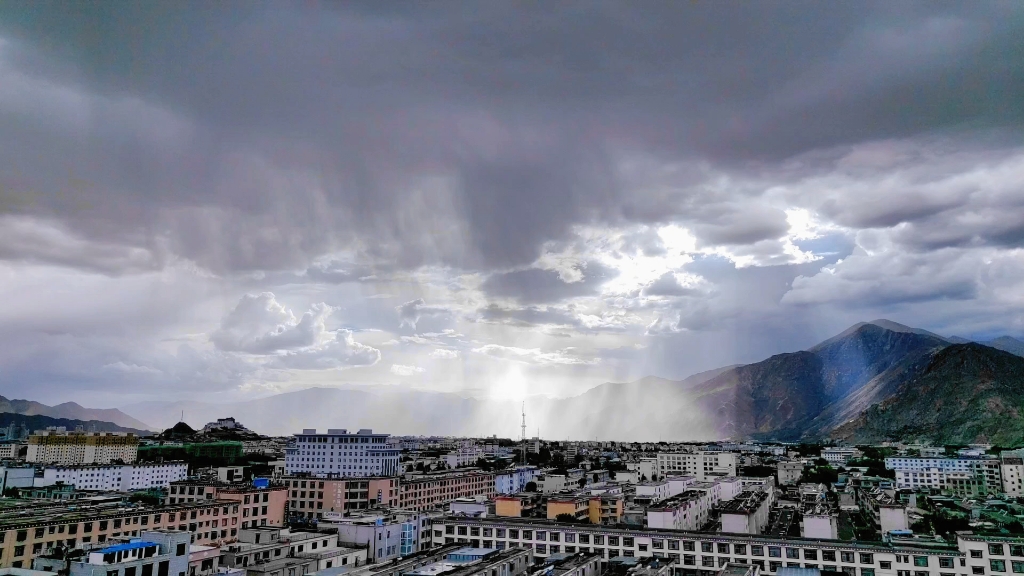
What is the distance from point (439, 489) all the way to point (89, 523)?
39.9 meters

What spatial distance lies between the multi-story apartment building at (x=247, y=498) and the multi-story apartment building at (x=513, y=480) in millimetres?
35481

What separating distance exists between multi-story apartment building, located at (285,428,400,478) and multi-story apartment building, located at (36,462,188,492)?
1729cm

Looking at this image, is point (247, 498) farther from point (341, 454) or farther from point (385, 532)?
point (341, 454)

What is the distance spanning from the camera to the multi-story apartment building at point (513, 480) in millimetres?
85062

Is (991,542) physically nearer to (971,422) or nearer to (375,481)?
(375,481)

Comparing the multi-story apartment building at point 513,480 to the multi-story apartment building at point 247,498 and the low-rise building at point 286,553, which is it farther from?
the low-rise building at point 286,553

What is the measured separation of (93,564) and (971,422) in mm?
224050

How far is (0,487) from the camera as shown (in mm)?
78500

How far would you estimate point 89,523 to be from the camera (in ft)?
130

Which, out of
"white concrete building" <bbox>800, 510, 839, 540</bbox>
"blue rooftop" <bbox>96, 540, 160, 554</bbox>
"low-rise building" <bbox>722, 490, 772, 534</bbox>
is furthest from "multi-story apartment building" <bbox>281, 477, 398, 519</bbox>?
"white concrete building" <bbox>800, 510, 839, 540</bbox>

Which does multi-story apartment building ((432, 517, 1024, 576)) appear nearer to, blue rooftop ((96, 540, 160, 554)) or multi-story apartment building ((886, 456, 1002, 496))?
blue rooftop ((96, 540, 160, 554))

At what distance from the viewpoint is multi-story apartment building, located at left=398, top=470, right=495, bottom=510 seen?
69562mm

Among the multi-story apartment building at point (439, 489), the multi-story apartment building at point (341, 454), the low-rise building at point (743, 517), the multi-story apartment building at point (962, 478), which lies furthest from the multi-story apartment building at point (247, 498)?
the multi-story apartment building at point (962, 478)

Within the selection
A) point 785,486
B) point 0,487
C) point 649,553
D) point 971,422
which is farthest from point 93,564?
point 971,422
